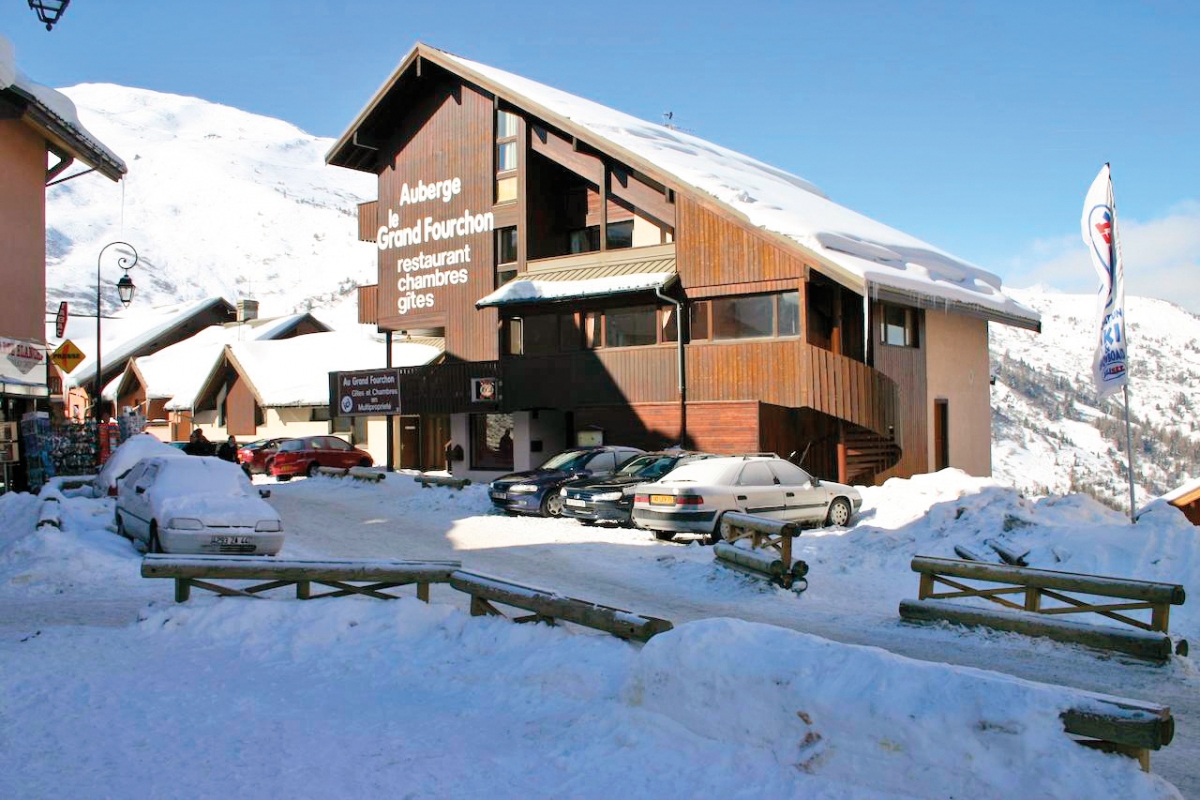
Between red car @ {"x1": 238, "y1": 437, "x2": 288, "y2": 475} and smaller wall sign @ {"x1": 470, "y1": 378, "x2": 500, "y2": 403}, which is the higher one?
smaller wall sign @ {"x1": 470, "y1": 378, "x2": 500, "y2": 403}

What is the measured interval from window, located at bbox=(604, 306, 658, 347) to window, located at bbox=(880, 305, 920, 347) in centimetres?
616

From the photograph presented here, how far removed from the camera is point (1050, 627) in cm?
933

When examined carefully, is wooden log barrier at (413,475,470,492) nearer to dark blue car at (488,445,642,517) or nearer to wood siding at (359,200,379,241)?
dark blue car at (488,445,642,517)

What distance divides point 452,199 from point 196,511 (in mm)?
21153

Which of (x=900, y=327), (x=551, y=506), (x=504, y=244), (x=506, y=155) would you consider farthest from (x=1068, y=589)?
(x=506, y=155)

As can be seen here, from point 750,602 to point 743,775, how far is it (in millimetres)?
6395

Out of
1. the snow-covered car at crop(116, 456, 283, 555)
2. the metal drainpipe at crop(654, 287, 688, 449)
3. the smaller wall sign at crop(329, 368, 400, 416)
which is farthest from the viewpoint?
the smaller wall sign at crop(329, 368, 400, 416)

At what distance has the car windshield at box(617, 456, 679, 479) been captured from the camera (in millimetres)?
20391

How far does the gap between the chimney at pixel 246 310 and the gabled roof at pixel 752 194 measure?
3237 cm

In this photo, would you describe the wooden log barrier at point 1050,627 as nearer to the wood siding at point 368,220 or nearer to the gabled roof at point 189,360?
the wood siding at point 368,220

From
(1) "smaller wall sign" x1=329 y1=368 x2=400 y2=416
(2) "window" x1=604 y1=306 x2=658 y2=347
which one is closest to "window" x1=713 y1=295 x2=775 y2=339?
(2) "window" x1=604 y1=306 x2=658 y2=347

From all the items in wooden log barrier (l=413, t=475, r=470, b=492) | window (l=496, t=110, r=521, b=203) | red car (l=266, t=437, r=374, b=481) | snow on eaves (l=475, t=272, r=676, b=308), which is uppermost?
window (l=496, t=110, r=521, b=203)

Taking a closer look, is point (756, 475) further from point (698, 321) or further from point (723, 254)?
point (698, 321)

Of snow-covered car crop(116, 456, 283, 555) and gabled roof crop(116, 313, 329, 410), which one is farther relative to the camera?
gabled roof crop(116, 313, 329, 410)
